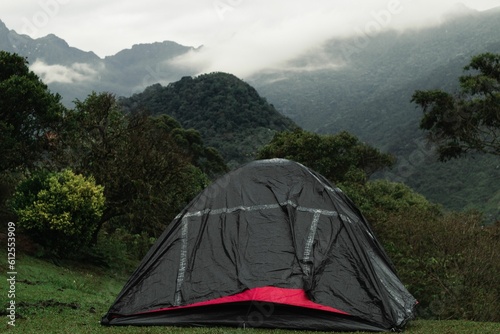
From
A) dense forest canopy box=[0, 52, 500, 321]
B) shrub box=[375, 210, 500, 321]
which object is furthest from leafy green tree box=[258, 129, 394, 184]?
shrub box=[375, 210, 500, 321]

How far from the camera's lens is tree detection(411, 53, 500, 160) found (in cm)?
2773

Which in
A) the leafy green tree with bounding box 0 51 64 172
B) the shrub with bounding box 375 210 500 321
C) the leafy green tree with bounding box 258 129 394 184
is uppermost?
the leafy green tree with bounding box 0 51 64 172

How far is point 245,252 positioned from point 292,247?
0.83 m

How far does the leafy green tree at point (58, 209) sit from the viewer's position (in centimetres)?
1936

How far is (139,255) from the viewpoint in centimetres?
2702

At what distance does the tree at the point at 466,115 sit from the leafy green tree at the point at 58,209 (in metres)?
18.5

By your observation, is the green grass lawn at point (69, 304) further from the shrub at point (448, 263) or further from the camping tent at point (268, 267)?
the shrub at point (448, 263)

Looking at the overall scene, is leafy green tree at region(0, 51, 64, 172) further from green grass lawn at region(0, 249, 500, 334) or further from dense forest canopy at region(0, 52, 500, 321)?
green grass lawn at region(0, 249, 500, 334)

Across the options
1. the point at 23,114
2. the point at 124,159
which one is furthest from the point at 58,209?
the point at 23,114

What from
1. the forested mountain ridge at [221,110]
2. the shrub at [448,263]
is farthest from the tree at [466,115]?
A: the forested mountain ridge at [221,110]

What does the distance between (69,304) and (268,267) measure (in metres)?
5.63

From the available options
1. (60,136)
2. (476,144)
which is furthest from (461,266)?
(60,136)

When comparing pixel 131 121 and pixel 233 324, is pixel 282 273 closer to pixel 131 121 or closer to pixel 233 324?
pixel 233 324

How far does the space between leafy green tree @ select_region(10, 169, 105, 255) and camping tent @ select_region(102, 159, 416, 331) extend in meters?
11.3
